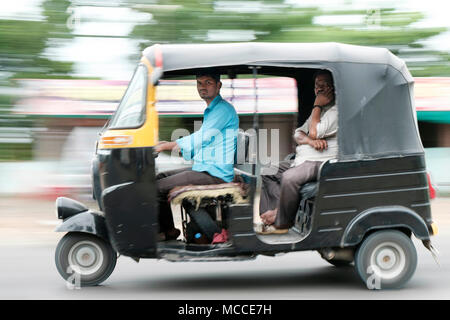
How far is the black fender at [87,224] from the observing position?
533 cm

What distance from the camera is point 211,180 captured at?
5.53 metres

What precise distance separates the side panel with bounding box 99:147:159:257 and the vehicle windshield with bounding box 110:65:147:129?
0.87ft

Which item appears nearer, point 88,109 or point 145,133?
point 145,133

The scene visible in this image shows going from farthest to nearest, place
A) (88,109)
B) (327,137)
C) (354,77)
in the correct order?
1. (88,109)
2. (327,137)
3. (354,77)

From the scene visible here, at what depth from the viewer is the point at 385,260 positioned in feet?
18.1

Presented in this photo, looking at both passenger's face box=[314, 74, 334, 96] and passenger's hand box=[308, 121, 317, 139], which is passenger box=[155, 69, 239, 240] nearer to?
passenger's hand box=[308, 121, 317, 139]

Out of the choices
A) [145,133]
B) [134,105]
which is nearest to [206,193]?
[145,133]

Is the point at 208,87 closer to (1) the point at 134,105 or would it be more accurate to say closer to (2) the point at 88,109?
(1) the point at 134,105

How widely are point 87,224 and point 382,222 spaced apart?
2618 mm

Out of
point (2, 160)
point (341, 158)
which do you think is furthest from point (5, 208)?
point (341, 158)

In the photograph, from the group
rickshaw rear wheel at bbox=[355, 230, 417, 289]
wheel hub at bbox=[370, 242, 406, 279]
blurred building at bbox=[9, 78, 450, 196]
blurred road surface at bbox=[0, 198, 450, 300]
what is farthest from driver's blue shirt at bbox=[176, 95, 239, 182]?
blurred building at bbox=[9, 78, 450, 196]

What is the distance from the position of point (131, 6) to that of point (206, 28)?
1.81 metres

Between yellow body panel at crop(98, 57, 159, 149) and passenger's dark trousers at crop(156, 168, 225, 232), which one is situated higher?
yellow body panel at crop(98, 57, 159, 149)

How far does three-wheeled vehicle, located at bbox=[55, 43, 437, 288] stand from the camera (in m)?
5.21
